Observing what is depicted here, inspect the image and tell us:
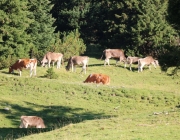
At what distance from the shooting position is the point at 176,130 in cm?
1137

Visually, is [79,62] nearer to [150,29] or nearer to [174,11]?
[150,29]

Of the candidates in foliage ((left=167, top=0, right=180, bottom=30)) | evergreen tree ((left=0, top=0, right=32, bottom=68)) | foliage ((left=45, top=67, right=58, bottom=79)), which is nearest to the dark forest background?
evergreen tree ((left=0, top=0, right=32, bottom=68))


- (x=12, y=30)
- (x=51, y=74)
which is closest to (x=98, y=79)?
(x=51, y=74)

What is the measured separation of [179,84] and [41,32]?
52.6 ft

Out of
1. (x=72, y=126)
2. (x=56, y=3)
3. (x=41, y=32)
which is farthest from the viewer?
(x=56, y=3)

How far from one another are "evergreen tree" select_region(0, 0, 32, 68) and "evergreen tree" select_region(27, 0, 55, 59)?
2.97 meters

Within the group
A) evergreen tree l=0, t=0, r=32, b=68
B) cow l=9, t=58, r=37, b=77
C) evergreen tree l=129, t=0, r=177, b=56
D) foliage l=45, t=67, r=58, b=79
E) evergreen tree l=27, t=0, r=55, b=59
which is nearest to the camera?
foliage l=45, t=67, r=58, b=79

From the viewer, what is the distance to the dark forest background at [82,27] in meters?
36.5

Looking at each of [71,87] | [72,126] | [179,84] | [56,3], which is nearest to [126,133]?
[72,126]

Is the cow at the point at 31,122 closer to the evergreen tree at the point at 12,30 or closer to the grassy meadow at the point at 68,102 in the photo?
the grassy meadow at the point at 68,102

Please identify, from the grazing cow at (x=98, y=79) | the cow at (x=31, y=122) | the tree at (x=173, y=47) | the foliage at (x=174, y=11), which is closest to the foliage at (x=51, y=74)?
the grazing cow at (x=98, y=79)

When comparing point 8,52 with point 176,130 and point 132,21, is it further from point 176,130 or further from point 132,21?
point 176,130

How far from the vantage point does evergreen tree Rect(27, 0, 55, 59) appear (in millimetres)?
40781

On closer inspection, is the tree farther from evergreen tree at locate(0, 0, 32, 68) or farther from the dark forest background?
evergreen tree at locate(0, 0, 32, 68)
